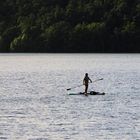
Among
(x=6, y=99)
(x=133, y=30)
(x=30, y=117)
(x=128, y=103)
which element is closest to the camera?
(x=30, y=117)

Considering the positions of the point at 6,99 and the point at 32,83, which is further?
the point at 32,83

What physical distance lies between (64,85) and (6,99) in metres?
22.4

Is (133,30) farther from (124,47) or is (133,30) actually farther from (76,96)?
(76,96)

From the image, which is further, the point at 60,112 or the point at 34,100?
the point at 34,100

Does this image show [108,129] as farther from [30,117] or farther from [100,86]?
[100,86]

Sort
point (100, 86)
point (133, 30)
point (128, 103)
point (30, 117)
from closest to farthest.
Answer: point (30, 117), point (128, 103), point (100, 86), point (133, 30)

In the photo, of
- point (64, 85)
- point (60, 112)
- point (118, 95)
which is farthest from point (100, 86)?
point (60, 112)

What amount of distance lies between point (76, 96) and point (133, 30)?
4897 inches

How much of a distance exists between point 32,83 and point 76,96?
73.1ft

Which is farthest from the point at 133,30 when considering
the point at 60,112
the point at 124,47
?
the point at 60,112

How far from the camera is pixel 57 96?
76.2m

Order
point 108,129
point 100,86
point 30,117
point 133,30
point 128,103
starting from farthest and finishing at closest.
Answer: point 133,30
point 100,86
point 128,103
point 30,117
point 108,129

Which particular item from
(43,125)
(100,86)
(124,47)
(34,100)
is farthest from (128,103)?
(124,47)

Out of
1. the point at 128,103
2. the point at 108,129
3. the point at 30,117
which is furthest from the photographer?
the point at 128,103
